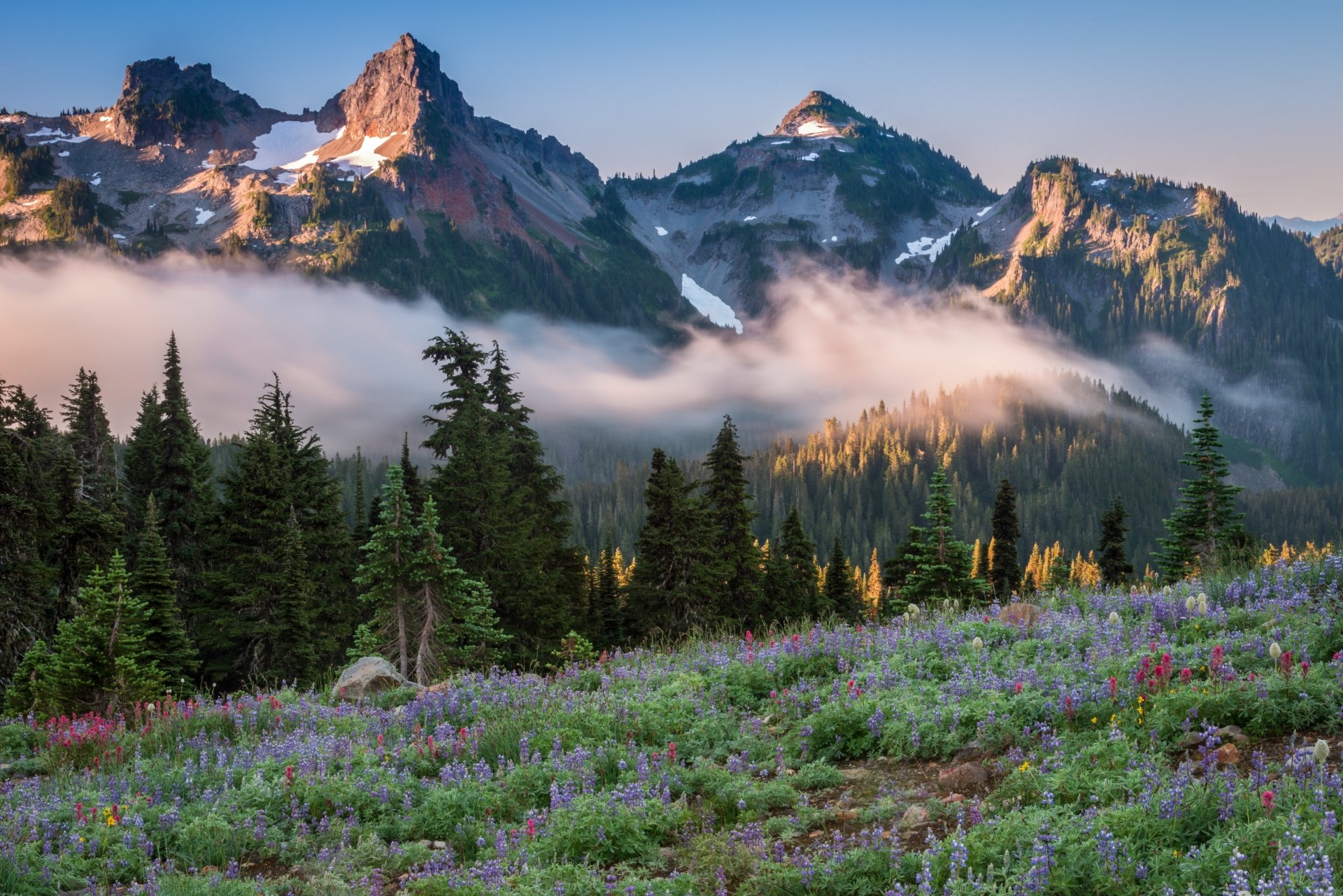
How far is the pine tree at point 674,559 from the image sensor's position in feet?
132

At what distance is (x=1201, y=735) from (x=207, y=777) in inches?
369

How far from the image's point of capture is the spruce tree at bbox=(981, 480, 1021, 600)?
64.2 metres

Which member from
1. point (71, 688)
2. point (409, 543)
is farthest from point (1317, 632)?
point (409, 543)

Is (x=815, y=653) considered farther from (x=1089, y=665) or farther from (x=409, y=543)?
(x=409, y=543)

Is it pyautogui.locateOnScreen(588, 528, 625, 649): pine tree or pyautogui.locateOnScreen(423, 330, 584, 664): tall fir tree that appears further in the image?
pyautogui.locateOnScreen(588, 528, 625, 649): pine tree

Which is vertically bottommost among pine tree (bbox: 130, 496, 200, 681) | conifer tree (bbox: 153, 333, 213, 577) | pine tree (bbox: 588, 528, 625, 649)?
pine tree (bbox: 588, 528, 625, 649)

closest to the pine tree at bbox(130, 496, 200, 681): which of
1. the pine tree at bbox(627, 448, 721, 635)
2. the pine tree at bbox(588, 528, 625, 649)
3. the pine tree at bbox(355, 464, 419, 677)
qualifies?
the pine tree at bbox(355, 464, 419, 677)

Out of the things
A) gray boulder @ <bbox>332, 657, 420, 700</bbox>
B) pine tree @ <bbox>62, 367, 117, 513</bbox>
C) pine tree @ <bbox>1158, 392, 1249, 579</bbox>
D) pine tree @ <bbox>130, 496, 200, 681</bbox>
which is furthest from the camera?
pine tree @ <bbox>62, 367, 117, 513</bbox>

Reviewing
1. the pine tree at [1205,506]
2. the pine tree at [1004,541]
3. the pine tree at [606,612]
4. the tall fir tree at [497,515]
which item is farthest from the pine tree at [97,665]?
the pine tree at [1004,541]

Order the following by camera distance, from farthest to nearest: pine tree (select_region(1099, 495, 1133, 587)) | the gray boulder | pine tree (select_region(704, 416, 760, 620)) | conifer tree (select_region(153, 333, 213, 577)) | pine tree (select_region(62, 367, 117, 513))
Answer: pine tree (select_region(1099, 495, 1133, 587)) < pine tree (select_region(62, 367, 117, 513)) < conifer tree (select_region(153, 333, 213, 577)) < pine tree (select_region(704, 416, 760, 620)) < the gray boulder

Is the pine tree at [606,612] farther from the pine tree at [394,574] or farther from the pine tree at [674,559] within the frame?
the pine tree at [394,574]

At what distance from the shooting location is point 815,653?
11.2 meters

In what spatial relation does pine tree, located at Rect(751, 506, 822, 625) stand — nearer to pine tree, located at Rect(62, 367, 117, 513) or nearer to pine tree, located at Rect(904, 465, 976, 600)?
pine tree, located at Rect(904, 465, 976, 600)

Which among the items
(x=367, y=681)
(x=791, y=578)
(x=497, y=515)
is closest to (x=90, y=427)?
(x=497, y=515)
